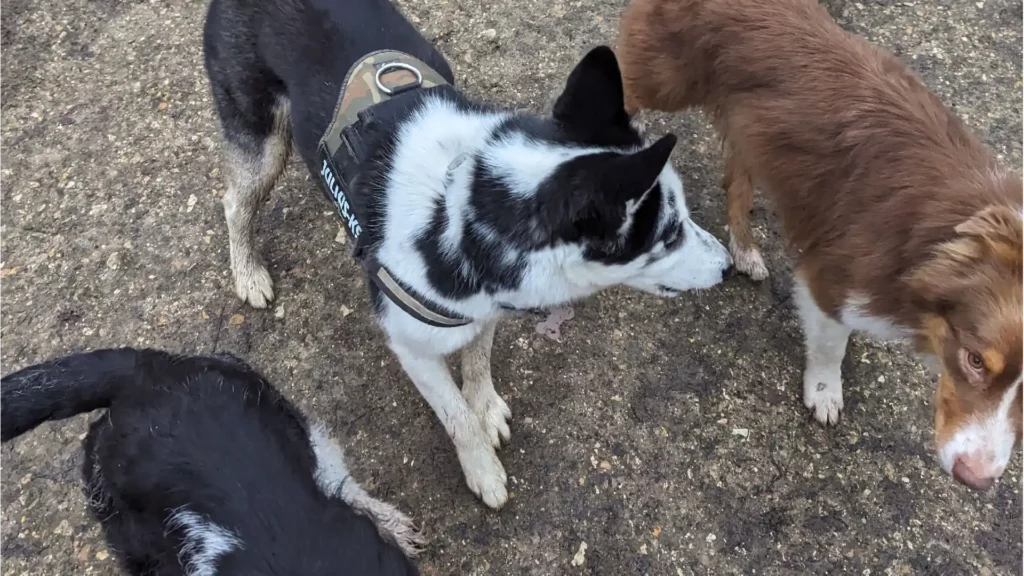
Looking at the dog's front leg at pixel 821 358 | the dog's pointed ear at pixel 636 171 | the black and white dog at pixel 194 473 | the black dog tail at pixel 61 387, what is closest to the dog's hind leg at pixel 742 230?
the dog's front leg at pixel 821 358

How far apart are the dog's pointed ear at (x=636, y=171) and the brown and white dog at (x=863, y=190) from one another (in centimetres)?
106

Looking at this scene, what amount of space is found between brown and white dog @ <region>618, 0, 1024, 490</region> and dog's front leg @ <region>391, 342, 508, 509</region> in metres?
1.42

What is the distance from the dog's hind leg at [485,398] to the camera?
266 cm

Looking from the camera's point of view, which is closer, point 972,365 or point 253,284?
point 972,365

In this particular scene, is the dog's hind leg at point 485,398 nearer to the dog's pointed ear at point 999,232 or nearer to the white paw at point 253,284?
the white paw at point 253,284

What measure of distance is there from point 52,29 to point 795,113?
4489mm

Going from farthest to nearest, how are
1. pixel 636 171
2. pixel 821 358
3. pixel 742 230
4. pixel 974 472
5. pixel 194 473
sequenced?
pixel 742 230 → pixel 821 358 → pixel 974 472 → pixel 194 473 → pixel 636 171

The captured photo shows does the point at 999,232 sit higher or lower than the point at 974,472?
higher

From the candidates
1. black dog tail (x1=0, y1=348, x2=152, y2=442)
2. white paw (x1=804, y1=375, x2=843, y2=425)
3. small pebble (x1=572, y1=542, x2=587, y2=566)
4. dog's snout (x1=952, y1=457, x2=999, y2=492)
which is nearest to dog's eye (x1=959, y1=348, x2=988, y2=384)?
dog's snout (x1=952, y1=457, x2=999, y2=492)

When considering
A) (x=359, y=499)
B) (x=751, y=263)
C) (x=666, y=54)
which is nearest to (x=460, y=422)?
(x=359, y=499)

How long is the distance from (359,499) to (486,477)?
20.1 inches

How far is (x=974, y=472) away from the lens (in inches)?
74.6

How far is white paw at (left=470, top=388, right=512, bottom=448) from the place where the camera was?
107 inches

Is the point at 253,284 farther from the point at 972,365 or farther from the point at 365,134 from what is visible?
the point at 972,365
